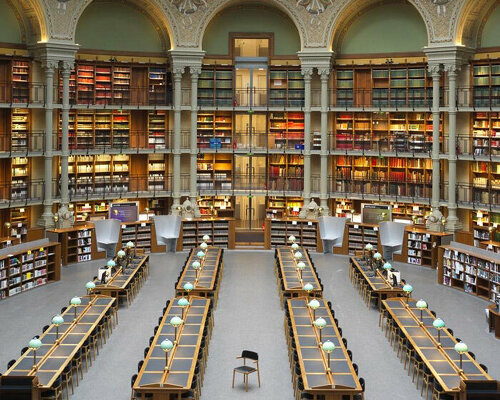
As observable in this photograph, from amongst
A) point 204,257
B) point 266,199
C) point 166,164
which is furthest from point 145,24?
point 204,257

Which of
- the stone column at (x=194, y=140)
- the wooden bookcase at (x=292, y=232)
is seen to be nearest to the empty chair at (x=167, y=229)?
the stone column at (x=194, y=140)

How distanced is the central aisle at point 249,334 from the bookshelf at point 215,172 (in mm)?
4526

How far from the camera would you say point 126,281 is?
65.2ft

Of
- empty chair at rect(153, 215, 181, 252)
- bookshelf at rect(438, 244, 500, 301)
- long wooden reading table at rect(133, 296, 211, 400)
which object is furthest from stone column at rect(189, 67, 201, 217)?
long wooden reading table at rect(133, 296, 211, 400)

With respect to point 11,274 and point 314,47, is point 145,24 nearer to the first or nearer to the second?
point 314,47

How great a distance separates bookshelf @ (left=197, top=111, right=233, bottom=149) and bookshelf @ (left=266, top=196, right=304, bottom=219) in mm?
2807

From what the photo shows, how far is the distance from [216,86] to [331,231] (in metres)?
7.53

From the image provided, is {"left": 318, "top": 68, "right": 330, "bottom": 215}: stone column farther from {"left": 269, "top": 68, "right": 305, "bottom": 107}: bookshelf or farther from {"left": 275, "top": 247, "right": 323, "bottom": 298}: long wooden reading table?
{"left": 275, "top": 247, "right": 323, "bottom": 298}: long wooden reading table

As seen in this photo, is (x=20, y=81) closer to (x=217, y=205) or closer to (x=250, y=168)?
(x=217, y=205)

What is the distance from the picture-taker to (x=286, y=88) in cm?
2884

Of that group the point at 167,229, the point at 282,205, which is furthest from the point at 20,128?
the point at 282,205

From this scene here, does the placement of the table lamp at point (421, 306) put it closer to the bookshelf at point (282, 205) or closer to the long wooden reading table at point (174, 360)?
the long wooden reading table at point (174, 360)

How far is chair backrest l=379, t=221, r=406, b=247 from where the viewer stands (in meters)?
25.8

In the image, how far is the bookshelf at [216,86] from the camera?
2895 centimetres
